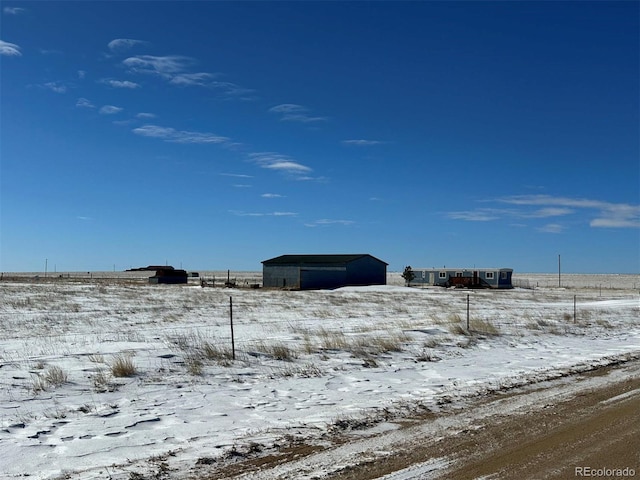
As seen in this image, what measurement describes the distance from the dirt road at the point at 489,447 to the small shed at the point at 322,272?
198 ft

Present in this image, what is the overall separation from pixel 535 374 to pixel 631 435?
5.29 m

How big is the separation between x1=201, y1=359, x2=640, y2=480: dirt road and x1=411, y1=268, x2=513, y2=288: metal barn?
7432cm

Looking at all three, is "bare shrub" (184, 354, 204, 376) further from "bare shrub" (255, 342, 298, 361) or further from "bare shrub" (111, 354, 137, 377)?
"bare shrub" (255, 342, 298, 361)

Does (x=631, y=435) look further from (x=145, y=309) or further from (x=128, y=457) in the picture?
(x=145, y=309)

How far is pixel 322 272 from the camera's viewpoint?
7194 cm

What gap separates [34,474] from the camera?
6.00 m

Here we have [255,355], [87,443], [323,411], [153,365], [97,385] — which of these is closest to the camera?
[87,443]

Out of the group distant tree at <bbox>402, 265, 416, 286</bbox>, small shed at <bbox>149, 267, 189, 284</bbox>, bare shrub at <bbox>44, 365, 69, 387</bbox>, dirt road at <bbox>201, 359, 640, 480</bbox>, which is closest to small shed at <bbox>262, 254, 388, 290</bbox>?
distant tree at <bbox>402, 265, 416, 286</bbox>

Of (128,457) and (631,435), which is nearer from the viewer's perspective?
(128,457)

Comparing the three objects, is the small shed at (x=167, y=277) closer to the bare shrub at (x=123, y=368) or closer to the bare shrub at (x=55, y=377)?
the bare shrub at (x=123, y=368)

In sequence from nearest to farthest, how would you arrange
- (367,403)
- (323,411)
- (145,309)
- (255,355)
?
(323,411) → (367,403) → (255,355) → (145,309)

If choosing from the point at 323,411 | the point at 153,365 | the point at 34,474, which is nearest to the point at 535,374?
the point at 323,411

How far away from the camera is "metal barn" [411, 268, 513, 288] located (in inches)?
3238

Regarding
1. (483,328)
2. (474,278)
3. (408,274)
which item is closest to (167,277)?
(408,274)
